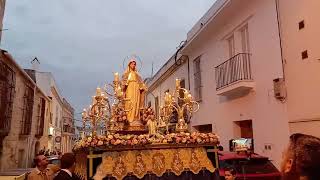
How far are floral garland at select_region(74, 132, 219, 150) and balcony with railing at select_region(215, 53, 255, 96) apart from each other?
172 inches

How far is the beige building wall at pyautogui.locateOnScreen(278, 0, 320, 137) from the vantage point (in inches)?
298

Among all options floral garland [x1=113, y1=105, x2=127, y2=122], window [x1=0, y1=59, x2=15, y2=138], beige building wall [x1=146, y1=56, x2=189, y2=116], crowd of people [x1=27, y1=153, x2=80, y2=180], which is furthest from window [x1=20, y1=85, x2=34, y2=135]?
crowd of people [x1=27, y1=153, x2=80, y2=180]

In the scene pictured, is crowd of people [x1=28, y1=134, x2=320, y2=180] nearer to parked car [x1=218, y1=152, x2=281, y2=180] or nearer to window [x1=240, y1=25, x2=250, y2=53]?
parked car [x1=218, y1=152, x2=281, y2=180]

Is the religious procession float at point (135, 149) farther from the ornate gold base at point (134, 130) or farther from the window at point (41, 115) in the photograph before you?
the window at point (41, 115)

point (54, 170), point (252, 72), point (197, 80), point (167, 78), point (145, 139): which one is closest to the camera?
point (54, 170)

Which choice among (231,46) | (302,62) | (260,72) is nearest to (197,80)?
(231,46)

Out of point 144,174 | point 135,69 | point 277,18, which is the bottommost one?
point 144,174

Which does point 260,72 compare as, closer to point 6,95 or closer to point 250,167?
point 250,167

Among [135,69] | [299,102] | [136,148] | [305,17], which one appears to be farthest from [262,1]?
[136,148]

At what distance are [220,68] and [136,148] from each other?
22.7 feet

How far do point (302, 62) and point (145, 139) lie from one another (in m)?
4.74

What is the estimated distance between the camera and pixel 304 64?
314 inches

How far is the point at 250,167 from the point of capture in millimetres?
8000

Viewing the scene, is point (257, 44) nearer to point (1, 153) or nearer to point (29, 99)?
point (1, 153)
